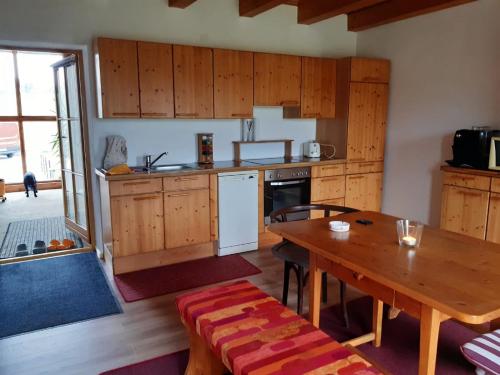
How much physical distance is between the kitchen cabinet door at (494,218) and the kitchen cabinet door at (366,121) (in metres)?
1.57

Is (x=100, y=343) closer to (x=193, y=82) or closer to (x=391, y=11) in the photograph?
(x=193, y=82)

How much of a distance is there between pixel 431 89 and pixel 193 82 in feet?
8.41

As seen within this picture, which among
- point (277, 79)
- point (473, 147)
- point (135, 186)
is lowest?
point (135, 186)

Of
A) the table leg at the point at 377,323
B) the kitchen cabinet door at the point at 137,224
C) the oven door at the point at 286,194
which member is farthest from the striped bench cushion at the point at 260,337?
the oven door at the point at 286,194

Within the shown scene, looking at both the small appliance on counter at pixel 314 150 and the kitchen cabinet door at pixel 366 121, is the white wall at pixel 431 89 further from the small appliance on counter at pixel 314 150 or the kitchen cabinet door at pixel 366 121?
the small appliance on counter at pixel 314 150

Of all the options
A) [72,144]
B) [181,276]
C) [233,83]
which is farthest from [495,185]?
[72,144]

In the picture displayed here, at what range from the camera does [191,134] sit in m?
4.35

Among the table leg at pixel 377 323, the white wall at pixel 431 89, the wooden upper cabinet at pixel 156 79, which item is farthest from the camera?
the white wall at pixel 431 89

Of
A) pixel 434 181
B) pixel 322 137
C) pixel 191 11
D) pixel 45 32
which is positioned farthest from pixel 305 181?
pixel 45 32

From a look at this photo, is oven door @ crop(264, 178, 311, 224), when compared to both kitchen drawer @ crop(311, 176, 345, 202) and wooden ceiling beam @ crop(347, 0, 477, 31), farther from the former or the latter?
wooden ceiling beam @ crop(347, 0, 477, 31)

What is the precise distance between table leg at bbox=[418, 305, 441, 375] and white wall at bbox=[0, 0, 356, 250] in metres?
3.23

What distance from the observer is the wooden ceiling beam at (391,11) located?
3838mm

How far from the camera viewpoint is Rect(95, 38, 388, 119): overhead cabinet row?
362 centimetres

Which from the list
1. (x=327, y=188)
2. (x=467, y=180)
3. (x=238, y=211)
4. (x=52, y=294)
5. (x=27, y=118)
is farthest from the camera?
(x=27, y=118)
